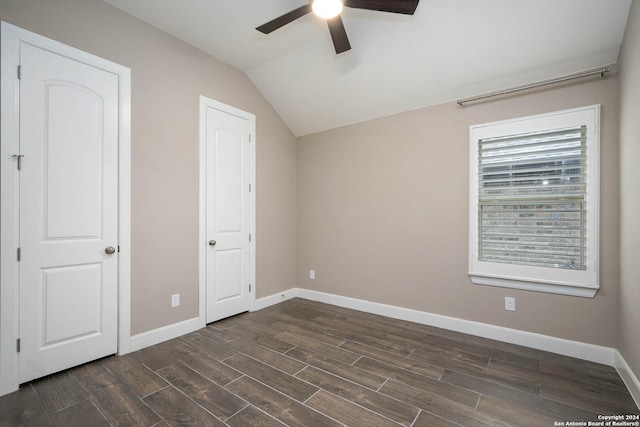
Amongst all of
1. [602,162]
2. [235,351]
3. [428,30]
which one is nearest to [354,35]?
[428,30]

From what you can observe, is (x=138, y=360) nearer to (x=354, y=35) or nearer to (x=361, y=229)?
(x=361, y=229)

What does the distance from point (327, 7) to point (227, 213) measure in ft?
7.75

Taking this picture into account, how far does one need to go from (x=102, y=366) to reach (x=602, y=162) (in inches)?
176

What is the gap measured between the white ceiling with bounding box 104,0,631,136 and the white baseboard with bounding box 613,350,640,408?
7.87ft

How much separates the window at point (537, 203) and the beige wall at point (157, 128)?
2.97m

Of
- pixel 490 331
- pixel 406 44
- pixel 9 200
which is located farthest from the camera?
pixel 490 331

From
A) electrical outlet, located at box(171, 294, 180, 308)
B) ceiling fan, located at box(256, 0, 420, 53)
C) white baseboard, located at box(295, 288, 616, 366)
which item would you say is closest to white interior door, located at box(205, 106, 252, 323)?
electrical outlet, located at box(171, 294, 180, 308)

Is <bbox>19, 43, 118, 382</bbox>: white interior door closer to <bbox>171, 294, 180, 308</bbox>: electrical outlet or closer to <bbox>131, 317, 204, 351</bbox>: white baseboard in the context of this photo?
<bbox>131, 317, 204, 351</bbox>: white baseboard

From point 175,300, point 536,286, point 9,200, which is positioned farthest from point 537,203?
point 9,200

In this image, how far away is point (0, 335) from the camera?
1.97 metres

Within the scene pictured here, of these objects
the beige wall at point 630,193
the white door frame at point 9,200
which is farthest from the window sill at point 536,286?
the white door frame at point 9,200

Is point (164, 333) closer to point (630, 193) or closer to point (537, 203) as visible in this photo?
point (537, 203)

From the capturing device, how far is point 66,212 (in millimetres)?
2275

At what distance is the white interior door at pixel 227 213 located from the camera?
3291mm
